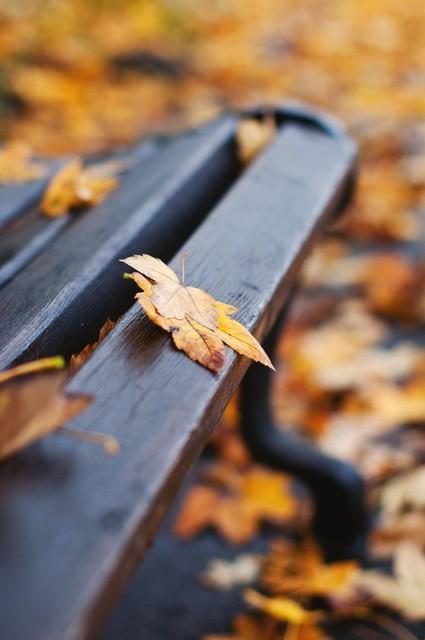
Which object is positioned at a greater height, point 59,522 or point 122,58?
point 59,522

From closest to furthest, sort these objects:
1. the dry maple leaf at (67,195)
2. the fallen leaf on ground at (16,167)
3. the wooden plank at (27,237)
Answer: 1. the wooden plank at (27,237)
2. the dry maple leaf at (67,195)
3. the fallen leaf on ground at (16,167)

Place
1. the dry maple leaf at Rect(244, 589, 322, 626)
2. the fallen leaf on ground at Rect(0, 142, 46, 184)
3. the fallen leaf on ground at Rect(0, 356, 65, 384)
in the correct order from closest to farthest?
the fallen leaf on ground at Rect(0, 356, 65, 384), the dry maple leaf at Rect(244, 589, 322, 626), the fallen leaf on ground at Rect(0, 142, 46, 184)

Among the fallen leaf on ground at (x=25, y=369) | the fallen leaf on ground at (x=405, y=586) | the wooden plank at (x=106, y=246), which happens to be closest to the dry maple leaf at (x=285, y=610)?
the fallen leaf on ground at (x=405, y=586)

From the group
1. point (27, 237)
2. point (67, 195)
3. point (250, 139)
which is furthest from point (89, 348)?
point (250, 139)

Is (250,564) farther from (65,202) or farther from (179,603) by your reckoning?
(65,202)

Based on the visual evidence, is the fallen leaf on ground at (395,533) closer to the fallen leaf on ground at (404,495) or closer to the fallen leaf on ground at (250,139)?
the fallen leaf on ground at (404,495)

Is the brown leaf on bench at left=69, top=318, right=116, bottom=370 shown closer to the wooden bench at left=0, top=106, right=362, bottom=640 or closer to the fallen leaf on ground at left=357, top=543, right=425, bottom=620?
the wooden bench at left=0, top=106, right=362, bottom=640

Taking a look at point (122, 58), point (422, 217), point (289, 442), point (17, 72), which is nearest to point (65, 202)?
point (289, 442)

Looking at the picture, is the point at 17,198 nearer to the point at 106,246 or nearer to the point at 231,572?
the point at 106,246


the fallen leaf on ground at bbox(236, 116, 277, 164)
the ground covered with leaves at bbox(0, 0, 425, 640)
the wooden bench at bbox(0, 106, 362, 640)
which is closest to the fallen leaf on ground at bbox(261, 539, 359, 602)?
the ground covered with leaves at bbox(0, 0, 425, 640)
